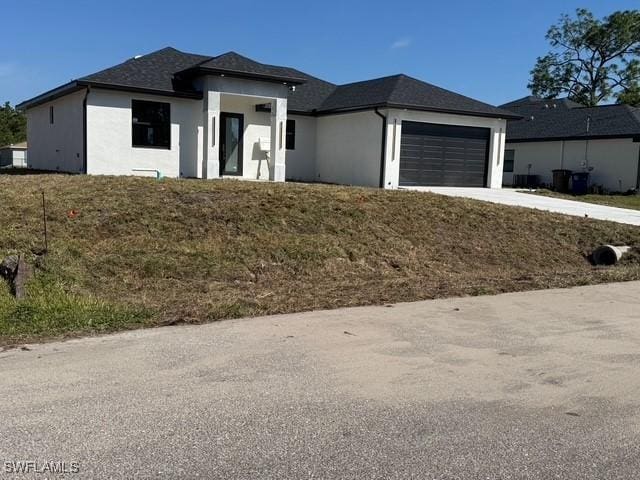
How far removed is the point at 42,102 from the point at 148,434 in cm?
2301

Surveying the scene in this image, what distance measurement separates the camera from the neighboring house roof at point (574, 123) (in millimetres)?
29266

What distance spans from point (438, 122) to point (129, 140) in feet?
37.0

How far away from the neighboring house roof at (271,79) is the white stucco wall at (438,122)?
1.16ft

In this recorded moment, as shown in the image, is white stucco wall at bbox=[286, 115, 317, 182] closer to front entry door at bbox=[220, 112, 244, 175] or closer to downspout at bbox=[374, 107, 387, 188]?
front entry door at bbox=[220, 112, 244, 175]

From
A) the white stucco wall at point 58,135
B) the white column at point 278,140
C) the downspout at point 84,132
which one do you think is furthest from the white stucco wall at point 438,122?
the white stucco wall at point 58,135

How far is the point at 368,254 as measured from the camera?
11641 millimetres

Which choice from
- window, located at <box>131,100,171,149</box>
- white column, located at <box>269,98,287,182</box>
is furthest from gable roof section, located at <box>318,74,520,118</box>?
window, located at <box>131,100,171,149</box>

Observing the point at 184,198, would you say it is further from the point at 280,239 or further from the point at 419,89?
the point at 419,89

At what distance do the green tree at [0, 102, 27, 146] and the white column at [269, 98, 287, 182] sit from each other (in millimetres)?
56873

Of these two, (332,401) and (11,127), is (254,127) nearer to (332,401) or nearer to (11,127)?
(332,401)

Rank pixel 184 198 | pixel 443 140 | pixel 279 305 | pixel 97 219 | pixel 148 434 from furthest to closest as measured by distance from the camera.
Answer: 1. pixel 443 140
2. pixel 184 198
3. pixel 97 219
4. pixel 279 305
5. pixel 148 434

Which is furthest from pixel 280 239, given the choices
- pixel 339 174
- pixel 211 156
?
pixel 339 174

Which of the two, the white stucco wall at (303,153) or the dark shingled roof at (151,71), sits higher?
the dark shingled roof at (151,71)

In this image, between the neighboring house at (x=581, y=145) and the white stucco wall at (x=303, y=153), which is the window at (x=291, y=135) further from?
the neighboring house at (x=581, y=145)
